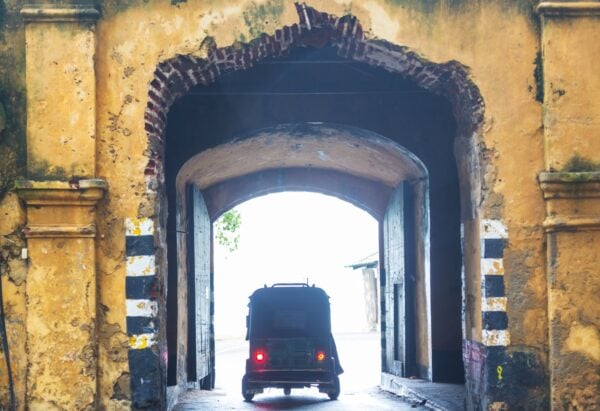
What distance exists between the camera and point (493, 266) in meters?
8.48

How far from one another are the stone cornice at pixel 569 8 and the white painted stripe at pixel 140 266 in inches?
166

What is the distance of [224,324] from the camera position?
4388 cm

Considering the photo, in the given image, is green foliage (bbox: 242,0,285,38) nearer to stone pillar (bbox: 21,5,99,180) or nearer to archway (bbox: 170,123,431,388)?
stone pillar (bbox: 21,5,99,180)

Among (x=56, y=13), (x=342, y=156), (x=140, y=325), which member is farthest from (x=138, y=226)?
(x=342, y=156)

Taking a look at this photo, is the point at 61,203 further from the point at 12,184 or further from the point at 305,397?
the point at 305,397

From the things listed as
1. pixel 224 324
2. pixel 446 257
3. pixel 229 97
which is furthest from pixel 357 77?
pixel 224 324

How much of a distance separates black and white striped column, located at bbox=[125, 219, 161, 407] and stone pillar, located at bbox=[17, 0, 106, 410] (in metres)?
0.33

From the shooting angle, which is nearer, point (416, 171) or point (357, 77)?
point (357, 77)

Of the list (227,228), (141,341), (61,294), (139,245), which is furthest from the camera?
(227,228)

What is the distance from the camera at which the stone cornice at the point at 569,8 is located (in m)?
8.47

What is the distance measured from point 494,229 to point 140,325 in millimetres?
3303

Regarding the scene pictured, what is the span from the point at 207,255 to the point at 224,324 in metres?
28.1

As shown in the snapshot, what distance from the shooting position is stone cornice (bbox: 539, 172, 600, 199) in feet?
27.0

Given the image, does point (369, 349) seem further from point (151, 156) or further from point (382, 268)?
point (151, 156)
